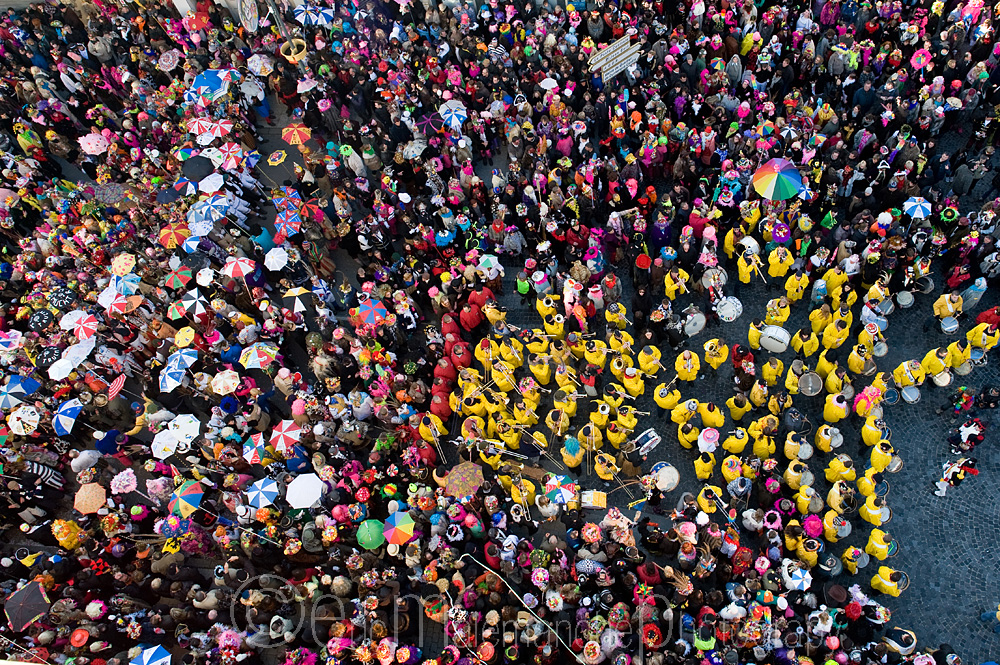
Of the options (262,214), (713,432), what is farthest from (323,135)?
(713,432)

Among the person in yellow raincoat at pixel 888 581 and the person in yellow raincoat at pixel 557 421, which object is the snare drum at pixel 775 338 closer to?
the person in yellow raincoat at pixel 557 421

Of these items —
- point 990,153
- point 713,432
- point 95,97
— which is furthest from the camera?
point 95,97

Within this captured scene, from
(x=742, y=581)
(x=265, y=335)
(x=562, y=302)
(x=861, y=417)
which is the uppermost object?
(x=562, y=302)

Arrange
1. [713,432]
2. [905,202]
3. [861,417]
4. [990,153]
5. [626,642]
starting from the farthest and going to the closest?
[990,153], [905,202], [861,417], [713,432], [626,642]

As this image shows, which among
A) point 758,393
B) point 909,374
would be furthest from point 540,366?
point 909,374

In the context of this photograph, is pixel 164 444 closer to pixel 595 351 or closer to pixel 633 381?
pixel 595 351

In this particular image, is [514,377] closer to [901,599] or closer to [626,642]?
[626,642]
